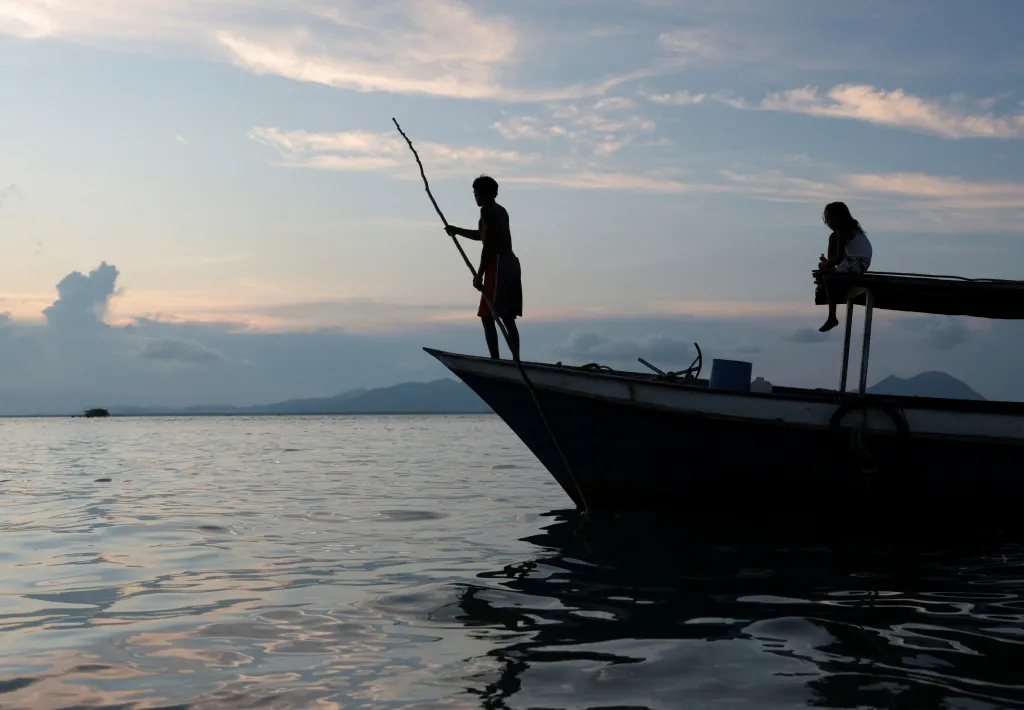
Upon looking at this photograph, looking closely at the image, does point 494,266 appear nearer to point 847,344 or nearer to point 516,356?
point 516,356

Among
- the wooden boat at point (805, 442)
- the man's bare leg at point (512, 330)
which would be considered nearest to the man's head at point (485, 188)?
the man's bare leg at point (512, 330)

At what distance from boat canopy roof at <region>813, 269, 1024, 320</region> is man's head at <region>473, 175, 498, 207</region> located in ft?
11.2

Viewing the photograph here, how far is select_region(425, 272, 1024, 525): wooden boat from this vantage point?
30.6 ft

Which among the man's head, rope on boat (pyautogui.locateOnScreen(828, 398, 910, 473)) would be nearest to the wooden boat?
rope on boat (pyautogui.locateOnScreen(828, 398, 910, 473))

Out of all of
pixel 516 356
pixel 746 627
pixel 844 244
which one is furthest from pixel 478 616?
pixel 844 244

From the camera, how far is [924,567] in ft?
25.8

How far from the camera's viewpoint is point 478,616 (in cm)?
591

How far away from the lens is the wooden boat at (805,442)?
9312mm

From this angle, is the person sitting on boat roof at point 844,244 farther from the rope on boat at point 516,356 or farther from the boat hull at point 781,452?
the rope on boat at point 516,356


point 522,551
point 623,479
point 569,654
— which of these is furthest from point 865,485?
point 569,654

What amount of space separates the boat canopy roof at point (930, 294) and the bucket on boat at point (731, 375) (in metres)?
1.20

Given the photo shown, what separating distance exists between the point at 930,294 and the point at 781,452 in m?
2.29

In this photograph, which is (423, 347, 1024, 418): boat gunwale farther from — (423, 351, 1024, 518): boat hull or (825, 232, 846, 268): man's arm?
(825, 232, 846, 268): man's arm

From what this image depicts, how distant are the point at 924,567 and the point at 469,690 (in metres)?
4.97
